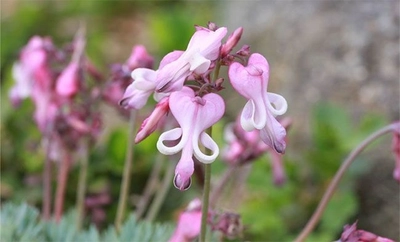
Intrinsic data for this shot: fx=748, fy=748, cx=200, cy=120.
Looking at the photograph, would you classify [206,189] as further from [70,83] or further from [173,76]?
[70,83]

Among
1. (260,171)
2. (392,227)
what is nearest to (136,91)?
(260,171)

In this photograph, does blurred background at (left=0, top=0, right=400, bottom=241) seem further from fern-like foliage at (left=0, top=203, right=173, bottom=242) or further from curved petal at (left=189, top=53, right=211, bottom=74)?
curved petal at (left=189, top=53, right=211, bottom=74)

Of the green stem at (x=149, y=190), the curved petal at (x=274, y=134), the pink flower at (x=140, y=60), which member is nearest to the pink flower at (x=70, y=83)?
the pink flower at (x=140, y=60)

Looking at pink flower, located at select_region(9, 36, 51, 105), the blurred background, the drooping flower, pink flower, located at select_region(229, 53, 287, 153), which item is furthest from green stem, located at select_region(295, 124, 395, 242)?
pink flower, located at select_region(9, 36, 51, 105)

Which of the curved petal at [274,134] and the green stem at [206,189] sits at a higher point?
the curved petal at [274,134]

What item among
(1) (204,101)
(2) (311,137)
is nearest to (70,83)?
(1) (204,101)

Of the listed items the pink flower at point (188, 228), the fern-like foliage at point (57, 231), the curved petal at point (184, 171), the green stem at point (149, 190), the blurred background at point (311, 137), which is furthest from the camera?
the blurred background at point (311, 137)

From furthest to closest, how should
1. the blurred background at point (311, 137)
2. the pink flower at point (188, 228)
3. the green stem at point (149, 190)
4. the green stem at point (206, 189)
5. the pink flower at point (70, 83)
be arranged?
the blurred background at point (311, 137) < the green stem at point (149, 190) < the pink flower at point (70, 83) < the pink flower at point (188, 228) < the green stem at point (206, 189)

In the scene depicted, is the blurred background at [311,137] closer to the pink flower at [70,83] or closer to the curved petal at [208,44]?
the pink flower at [70,83]
